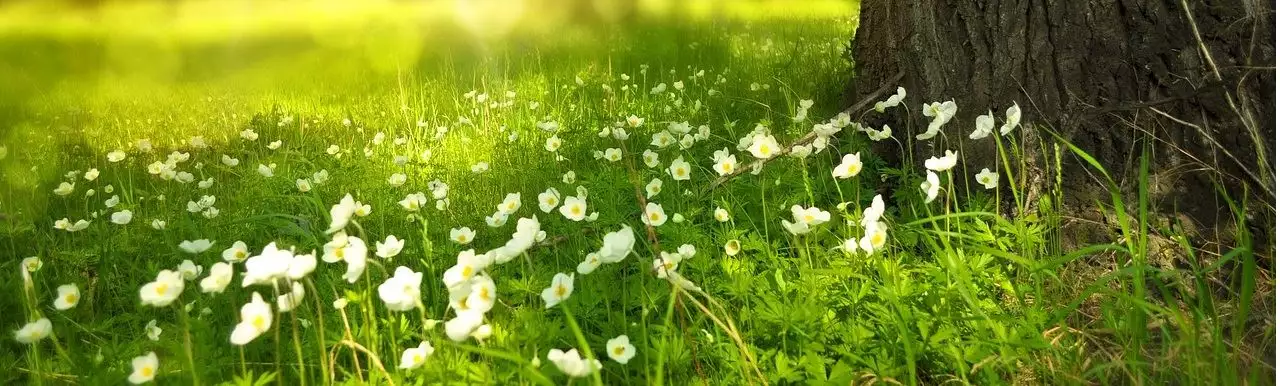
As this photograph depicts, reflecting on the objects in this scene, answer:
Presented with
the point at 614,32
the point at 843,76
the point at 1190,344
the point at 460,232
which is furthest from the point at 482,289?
the point at 614,32

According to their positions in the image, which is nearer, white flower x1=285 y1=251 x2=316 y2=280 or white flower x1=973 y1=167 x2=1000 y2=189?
white flower x1=285 y1=251 x2=316 y2=280

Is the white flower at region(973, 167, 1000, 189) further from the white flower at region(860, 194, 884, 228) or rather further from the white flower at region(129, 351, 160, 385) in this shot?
the white flower at region(129, 351, 160, 385)

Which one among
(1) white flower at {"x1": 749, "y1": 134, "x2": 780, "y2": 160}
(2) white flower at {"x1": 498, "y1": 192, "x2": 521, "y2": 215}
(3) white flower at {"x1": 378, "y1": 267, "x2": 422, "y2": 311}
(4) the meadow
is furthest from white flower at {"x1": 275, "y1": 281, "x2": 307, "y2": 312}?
(1) white flower at {"x1": 749, "y1": 134, "x2": 780, "y2": 160}

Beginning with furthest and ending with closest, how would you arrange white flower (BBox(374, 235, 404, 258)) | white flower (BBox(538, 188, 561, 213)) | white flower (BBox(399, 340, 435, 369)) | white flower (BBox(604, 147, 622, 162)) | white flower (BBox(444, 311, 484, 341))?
white flower (BBox(604, 147, 622, 162)) → white flower (BBox(538, 188, 561, 213)) → white flower (BBox(374, 235, 404, 258)) → white flower (BBox(399, 340, 435, 369)) → white flower (BBox(444, 311, 484, 341))

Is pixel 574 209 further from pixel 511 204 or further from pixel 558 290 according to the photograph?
pixel 558 290

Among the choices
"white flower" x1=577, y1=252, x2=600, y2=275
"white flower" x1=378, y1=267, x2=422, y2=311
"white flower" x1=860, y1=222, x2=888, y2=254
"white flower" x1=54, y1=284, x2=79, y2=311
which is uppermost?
"white flower" x1=378, y1=267, x2=422, y2=311

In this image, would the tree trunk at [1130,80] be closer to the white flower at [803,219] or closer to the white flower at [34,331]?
the white flower at [803,219]

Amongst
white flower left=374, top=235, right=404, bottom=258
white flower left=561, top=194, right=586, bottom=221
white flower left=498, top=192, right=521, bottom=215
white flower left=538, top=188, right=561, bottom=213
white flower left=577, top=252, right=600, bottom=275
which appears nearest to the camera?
white flower left=577, top=252, right=600, bottom=275

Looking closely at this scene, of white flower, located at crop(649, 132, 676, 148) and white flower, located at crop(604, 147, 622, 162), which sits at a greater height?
white flower, located at crop(649, 132, 676, 148)

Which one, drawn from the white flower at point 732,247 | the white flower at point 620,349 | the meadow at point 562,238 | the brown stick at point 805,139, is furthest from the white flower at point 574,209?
the white flower at point 620,349
